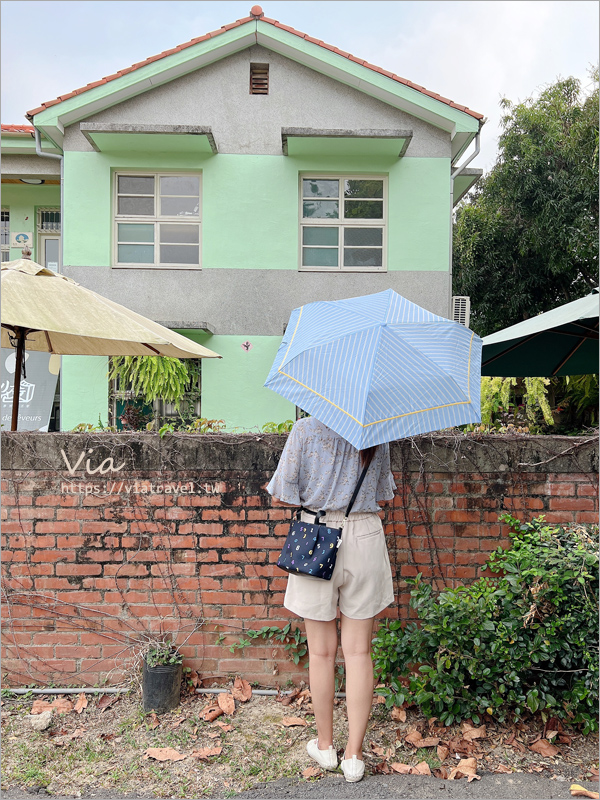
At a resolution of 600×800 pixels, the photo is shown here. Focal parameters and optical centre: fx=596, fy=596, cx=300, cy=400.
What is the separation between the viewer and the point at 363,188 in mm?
10398

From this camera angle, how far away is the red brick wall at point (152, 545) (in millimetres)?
3460

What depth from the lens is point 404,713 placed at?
125 inches

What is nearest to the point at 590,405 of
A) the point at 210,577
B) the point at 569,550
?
the point at 569,550

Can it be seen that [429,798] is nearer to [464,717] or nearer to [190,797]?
[464,717]

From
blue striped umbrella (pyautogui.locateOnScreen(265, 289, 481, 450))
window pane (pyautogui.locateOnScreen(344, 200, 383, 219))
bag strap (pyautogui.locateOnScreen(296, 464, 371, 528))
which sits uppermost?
window pane (pyautogui.locateOnScreen(344, 200, 383, 219))

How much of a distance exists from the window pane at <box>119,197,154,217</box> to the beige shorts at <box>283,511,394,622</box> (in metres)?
8.85

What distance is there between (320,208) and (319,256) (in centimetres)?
85

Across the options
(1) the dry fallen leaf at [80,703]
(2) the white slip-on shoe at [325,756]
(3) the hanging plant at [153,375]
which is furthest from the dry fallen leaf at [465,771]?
(3) the hanging plant at [153,375]

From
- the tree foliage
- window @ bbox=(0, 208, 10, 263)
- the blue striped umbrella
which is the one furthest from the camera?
the tree foliage

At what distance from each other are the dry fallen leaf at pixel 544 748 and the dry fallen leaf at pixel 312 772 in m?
1.07

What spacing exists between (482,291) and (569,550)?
1420 cm

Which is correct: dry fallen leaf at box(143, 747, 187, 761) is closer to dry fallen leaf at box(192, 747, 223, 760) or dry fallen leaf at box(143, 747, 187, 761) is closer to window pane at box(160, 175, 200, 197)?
dry fallen leaf at box(192, 747, 223, 760)

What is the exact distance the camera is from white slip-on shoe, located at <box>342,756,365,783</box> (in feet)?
8.82

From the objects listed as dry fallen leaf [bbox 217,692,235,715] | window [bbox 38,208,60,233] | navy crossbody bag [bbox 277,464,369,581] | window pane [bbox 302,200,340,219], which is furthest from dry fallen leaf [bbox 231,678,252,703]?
window [bbox 38,208,60,233]
